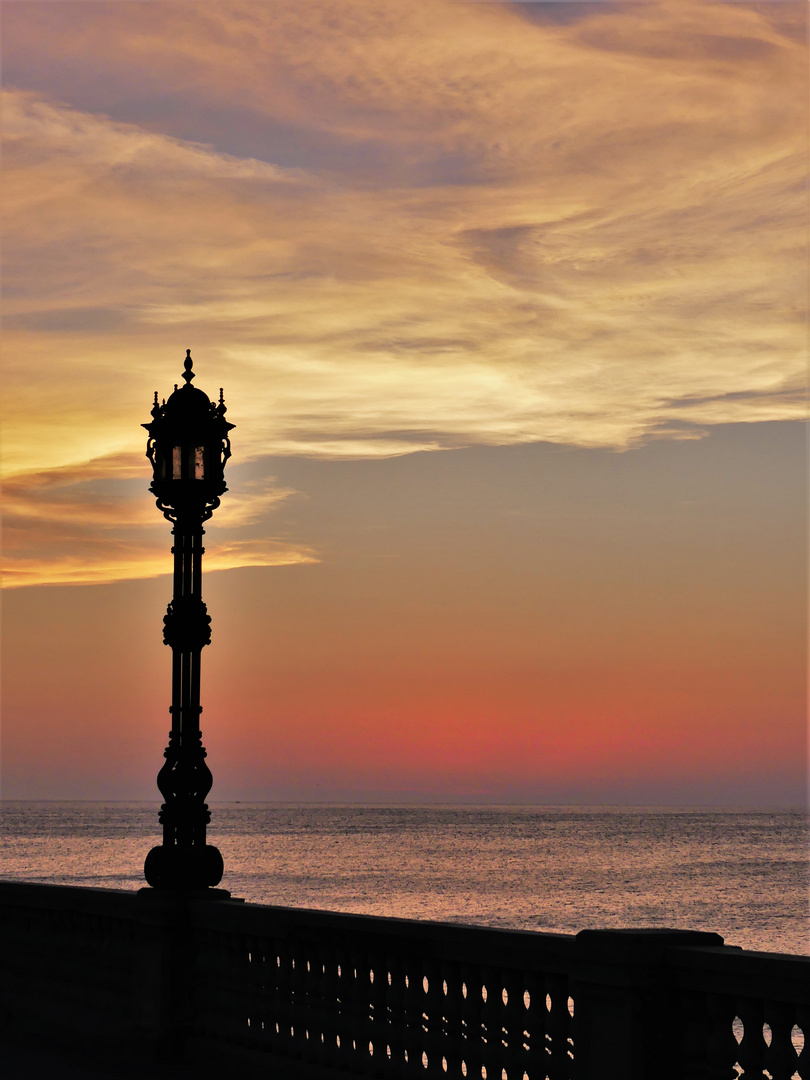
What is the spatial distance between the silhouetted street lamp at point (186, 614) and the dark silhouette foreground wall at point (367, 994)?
48cm

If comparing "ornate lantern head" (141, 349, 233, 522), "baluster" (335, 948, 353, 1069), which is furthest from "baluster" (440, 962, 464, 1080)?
"ornate lantern head" (141, 349, 233, 522)

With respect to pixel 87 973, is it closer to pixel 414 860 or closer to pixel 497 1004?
pixel 497 1004

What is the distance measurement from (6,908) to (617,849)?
170 meters

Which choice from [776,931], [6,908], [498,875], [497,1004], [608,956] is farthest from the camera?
[498,875]

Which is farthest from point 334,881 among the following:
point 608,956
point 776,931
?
point 608,956

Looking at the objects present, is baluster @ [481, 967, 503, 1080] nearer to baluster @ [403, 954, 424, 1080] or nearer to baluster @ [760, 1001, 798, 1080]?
baluster @ [403, 954, 424, 1080]

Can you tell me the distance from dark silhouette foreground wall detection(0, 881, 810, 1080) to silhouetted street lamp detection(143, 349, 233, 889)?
1.58ft

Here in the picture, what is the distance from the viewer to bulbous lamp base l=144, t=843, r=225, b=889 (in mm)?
12477

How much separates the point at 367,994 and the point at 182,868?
3164 mm

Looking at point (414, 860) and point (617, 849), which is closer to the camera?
point (414, 860)

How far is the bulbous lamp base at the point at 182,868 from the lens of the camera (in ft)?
40.9

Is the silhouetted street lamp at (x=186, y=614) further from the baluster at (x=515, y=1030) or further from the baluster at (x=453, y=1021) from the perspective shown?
the baluster at (x=515, y=1030)

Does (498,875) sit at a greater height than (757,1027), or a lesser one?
lesser

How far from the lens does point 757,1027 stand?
278 inches
